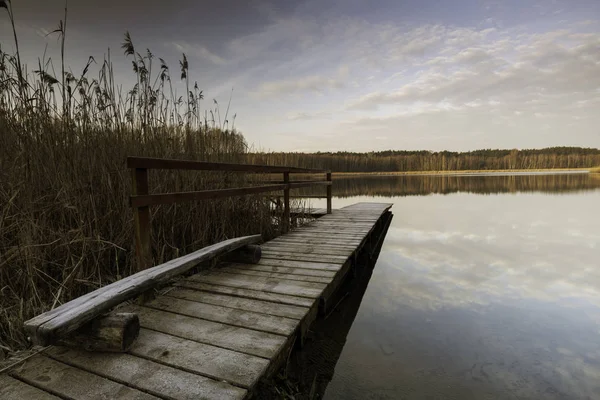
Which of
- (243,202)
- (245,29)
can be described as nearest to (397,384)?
Answer: (243,202)

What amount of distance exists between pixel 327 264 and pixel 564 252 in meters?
5.72

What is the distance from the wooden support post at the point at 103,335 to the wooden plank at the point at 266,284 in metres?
0.97

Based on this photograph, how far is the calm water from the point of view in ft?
6.59

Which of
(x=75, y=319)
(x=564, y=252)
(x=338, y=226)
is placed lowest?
(x=564, y=252)

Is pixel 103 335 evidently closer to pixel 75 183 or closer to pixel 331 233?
pixel 75 183

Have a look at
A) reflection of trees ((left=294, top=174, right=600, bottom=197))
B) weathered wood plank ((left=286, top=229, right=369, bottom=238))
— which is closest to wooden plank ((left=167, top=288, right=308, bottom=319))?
weathered wood plank ((left=286, top=229, right=369, bottom=238))

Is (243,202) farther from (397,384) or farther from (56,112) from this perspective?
(397,384)

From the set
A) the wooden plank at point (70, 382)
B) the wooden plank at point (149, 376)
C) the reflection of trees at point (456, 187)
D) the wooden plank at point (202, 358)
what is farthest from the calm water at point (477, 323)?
the reflection of trees at point (456, 187)

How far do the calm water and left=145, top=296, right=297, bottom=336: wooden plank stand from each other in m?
0.64

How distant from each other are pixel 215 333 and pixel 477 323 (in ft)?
8.67

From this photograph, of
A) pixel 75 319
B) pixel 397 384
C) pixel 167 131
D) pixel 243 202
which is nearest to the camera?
pixel 75 319

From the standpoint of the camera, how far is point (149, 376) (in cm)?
117

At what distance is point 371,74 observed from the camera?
1216 cm

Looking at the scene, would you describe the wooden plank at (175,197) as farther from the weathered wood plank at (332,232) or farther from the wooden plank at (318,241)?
the weathered wood plank at (332,232)
